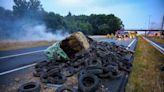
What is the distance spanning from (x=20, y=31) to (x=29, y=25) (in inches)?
137

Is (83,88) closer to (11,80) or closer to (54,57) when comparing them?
(11,80)

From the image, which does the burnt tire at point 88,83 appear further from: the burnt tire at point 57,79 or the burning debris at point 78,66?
the burnt tire at point 57,79

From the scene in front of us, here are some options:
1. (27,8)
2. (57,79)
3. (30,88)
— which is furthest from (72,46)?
(27,8)

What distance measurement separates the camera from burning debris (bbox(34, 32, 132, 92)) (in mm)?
7477

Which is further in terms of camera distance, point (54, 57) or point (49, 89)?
point (54, 57)

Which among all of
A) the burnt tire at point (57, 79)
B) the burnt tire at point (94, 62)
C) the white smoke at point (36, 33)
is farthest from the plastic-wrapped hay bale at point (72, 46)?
the white smoke at point (36, 33)

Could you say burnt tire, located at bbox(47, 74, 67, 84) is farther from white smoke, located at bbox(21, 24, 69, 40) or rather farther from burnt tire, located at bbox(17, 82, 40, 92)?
white smoke, located at bbox(21, 24, 69, 40)

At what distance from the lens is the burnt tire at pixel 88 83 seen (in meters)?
6.51

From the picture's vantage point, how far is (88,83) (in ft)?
24.3

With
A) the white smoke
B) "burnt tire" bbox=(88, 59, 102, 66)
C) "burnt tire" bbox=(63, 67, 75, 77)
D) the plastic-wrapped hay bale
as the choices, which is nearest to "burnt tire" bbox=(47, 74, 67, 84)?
"burnt tire" bbox=(63, 67, 75, 77)

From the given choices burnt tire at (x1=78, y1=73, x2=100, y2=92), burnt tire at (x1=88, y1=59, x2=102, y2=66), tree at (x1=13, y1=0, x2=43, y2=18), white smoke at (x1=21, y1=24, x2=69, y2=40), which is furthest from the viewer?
tree at (x1=13, y1=0, x2=43, y2=18)

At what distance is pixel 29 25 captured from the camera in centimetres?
4359

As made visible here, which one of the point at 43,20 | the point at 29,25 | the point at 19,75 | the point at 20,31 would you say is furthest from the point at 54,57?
the point at 43,20

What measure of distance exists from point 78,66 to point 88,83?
245 cm
